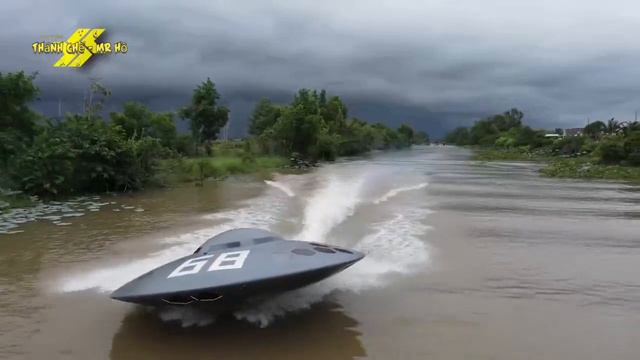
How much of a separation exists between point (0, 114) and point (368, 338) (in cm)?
2057

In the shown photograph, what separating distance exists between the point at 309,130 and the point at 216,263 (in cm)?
4835

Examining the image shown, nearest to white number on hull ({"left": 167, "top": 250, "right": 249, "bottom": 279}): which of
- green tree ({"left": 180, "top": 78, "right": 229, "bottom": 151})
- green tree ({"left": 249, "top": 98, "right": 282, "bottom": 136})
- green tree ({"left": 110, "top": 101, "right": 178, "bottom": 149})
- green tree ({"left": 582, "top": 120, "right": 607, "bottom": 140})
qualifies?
green tree ({"left": 110, "top": 101, "right": 178, "bottom": 149})

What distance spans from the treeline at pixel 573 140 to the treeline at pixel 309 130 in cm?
2432

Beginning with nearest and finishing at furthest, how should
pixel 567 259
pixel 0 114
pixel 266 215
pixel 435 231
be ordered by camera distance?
pixel 567 259, pixel 435 231, pixel 266 215, pixel 0 114

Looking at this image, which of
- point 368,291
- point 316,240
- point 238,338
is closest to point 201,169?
point 316,240

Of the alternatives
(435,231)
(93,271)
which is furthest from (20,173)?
(435,231)

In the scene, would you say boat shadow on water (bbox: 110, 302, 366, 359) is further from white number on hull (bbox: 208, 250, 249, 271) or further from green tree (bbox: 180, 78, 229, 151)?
green tree (bbox: 180, 78, 229, 151)

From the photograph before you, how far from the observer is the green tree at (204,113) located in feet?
148

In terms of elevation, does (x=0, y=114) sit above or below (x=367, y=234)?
above

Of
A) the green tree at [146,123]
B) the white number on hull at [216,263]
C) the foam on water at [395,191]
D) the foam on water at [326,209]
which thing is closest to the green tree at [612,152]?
the foam on water at [395,191]

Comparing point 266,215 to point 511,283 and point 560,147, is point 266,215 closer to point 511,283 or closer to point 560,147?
point 511,283

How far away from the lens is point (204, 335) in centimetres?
611

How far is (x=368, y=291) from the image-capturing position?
25.6 feet

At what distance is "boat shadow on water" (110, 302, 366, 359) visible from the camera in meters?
5.65
